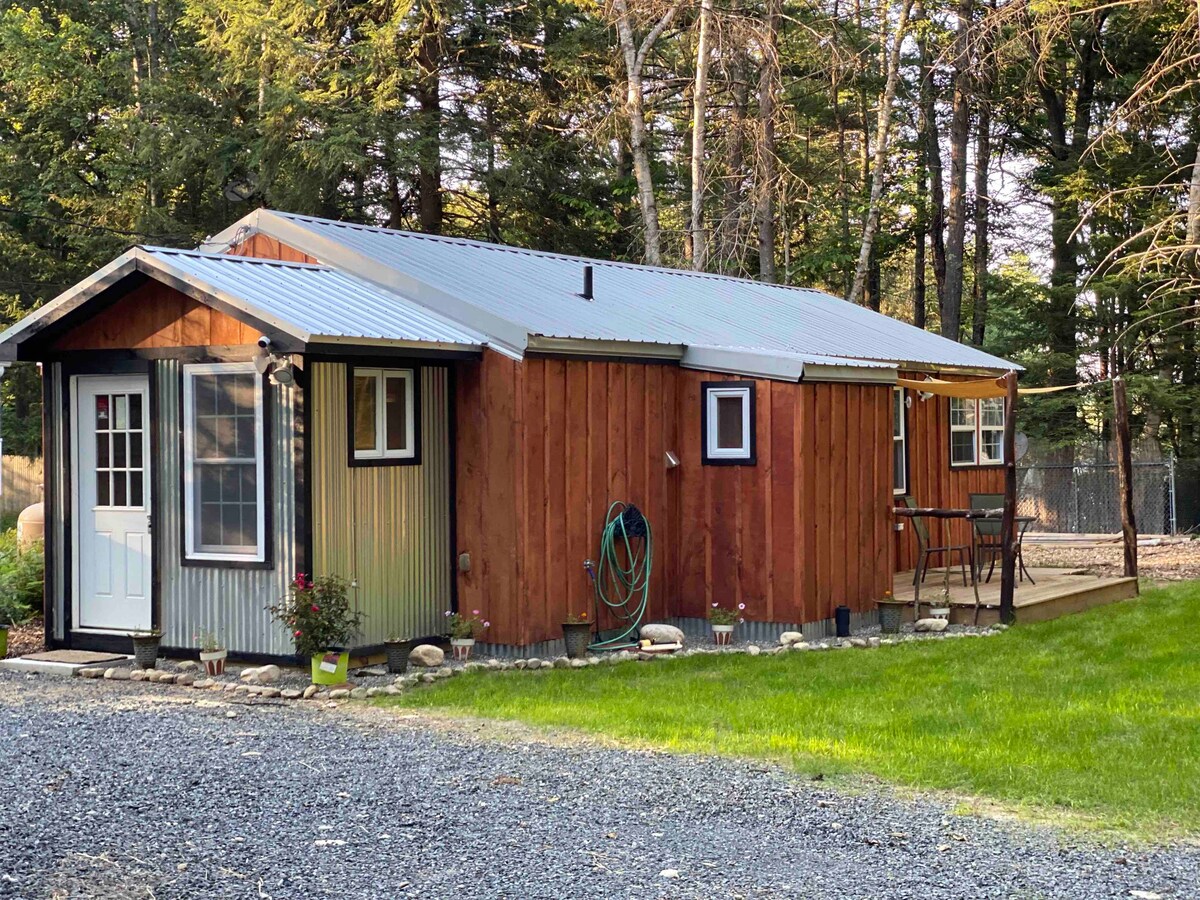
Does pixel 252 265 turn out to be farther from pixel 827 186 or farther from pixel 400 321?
pixel 827 186

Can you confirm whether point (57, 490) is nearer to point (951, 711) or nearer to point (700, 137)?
point (951, 711)

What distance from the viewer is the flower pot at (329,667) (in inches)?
339

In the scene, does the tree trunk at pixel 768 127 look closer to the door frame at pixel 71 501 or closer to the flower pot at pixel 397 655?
the door frame at pixel 71 501

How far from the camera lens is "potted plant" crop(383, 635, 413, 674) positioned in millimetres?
8977

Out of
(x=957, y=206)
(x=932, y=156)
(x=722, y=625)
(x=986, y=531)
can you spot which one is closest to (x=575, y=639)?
(x=722, y=625)

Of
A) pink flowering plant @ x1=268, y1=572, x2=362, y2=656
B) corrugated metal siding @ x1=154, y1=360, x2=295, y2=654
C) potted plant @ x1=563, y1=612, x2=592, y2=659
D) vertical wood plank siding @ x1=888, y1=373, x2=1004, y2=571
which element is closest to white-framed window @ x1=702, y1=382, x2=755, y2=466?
potted plant @ x1=563, y1=612, x2=592, y2=659

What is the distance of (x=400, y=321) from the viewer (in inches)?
373

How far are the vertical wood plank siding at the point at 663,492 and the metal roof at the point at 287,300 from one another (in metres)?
0.62

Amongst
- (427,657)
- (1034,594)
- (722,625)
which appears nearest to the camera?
(427,657)

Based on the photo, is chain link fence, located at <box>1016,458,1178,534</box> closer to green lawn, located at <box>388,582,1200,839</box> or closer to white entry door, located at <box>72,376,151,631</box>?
green lawn, located at <box>388,582,1200,839</box>

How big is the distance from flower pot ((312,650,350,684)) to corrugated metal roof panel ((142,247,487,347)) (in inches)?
80.6

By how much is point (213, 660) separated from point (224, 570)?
24.7 inches

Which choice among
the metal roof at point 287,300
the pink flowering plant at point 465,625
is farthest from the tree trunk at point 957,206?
the pink flowering plant at point 465,625

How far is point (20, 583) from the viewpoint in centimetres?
1109
